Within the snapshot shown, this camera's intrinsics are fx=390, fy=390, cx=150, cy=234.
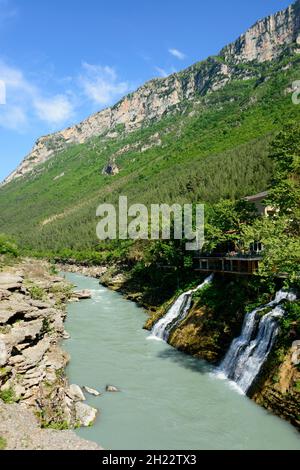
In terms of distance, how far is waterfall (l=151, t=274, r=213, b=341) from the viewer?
4025cm

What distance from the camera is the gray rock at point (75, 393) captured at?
24.2 metres

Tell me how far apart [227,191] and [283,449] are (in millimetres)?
112273

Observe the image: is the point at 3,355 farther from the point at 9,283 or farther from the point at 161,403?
the point at 9,283

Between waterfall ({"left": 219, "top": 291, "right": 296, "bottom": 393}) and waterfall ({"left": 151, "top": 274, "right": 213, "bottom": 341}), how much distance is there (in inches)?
382

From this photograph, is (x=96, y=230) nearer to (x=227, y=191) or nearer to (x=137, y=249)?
(x=227, y=191)

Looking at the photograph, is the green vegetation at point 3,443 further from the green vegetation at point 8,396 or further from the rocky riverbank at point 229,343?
the rocky riverbank at point 229,343

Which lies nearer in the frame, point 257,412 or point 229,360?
point 257,412

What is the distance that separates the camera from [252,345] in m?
28.4

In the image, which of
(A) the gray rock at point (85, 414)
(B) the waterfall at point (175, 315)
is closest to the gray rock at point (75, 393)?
(A) the gray rock at point (85, 414)

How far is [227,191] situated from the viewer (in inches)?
5015

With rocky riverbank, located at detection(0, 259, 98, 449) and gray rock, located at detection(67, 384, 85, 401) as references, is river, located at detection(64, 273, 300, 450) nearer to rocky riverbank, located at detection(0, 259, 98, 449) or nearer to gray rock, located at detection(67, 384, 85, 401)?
gray rock, located at detection(67, 384, 85, 401)

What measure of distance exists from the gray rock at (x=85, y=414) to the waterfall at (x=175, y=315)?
17.1 m
